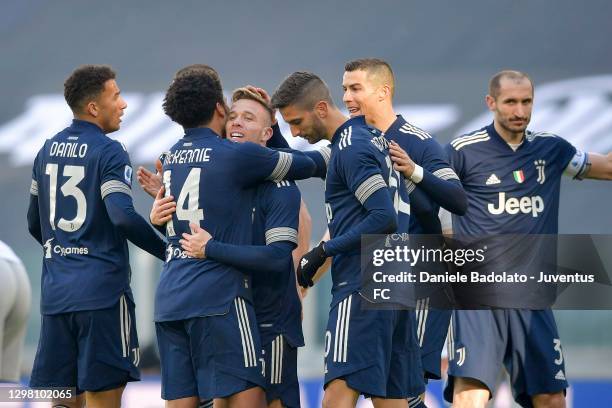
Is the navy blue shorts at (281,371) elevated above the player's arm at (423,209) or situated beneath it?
situated beneath

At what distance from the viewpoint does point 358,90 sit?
263 inches

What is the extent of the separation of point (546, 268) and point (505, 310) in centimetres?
36

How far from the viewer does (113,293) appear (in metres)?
6.59

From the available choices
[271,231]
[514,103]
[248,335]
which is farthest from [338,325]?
[514,103]

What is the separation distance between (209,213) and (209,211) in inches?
0.4

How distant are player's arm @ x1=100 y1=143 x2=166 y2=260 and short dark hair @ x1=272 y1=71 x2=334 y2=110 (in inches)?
35.0

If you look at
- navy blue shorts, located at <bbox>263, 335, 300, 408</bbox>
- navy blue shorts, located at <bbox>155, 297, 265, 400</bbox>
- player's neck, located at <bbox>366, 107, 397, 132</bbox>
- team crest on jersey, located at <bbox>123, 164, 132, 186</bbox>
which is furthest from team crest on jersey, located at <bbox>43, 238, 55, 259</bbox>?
player's neck, located at <bbox>366, 107, 397, 132</bbox>

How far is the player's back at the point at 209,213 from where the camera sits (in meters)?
5.91

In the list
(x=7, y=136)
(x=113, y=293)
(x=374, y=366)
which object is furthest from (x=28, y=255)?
(x=374, y=366)

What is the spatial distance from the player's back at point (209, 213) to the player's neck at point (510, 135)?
1.85m

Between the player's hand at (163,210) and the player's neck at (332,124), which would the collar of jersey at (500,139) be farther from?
the player's hand at (163,210)

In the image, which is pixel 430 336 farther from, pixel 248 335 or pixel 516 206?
pixel 248 335

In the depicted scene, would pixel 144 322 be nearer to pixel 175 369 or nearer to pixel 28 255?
pixel 28 255

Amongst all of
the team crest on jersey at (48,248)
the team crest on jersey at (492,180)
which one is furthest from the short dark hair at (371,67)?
the team crest on jersey at (48,248)
